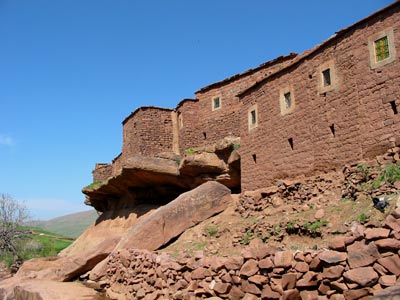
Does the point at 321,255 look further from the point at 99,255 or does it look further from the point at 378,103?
the point at 99,255

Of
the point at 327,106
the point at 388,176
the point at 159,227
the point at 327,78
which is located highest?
the point at 327,78

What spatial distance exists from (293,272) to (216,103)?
14.6 meters

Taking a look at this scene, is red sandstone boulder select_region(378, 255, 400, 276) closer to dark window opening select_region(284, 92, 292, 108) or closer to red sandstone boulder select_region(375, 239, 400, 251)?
red sandstone boulder select_region(375, 239, 400, 251)

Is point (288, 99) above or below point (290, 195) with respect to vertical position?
above

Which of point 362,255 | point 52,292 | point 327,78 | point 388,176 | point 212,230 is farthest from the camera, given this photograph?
point 212,230

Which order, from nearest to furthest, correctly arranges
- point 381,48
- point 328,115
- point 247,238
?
point 381,48
point 247,238
point 328,115

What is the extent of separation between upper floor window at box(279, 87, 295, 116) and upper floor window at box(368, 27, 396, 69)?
3.11m

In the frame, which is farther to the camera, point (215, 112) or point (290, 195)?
point (215, 112)

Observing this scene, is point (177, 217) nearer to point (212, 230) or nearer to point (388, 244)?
point (212, 230)

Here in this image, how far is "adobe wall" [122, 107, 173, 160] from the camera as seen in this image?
20.3 m

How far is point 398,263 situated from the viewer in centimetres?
472

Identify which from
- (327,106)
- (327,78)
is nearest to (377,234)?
(327,106)

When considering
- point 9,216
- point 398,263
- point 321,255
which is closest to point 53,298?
point 321,255

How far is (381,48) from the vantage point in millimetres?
10023
